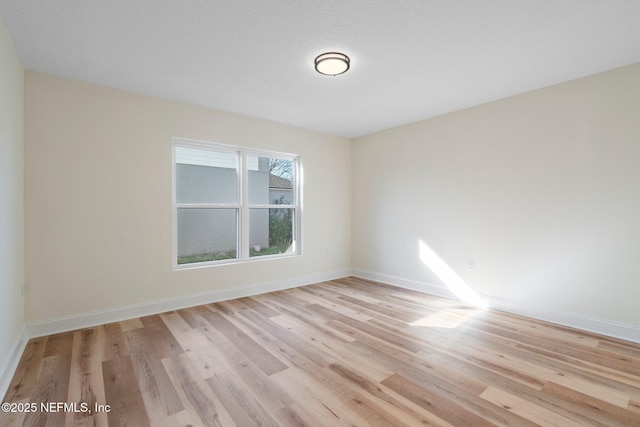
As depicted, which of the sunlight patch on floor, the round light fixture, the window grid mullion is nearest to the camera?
the round light fixture

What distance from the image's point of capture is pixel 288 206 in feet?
15.5

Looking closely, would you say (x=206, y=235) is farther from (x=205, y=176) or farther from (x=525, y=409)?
(x=525, y=409)

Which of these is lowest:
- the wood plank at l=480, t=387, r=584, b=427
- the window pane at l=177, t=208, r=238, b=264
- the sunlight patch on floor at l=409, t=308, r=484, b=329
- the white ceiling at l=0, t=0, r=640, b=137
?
the wood plank at l=480, t=387, r=584, b=427

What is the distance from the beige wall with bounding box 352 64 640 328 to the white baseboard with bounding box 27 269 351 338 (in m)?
2.04

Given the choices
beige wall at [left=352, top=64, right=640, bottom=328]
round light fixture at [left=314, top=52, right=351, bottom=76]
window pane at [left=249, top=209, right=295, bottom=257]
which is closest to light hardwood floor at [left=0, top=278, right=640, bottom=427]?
beige wall at [left=352, top=64, right=640, bottom=328]

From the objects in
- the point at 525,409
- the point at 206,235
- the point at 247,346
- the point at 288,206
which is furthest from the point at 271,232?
the point at 525,409

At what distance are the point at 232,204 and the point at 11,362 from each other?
8.27 ft

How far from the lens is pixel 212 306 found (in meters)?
3.66

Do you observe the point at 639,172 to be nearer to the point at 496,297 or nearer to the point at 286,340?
the point at 496,297

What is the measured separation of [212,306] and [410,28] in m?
3.54

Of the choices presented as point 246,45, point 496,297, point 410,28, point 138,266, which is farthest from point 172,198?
point 496,297

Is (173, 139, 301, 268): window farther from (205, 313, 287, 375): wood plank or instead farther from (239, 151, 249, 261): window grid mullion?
(205, 313, 287, 375): wood plank

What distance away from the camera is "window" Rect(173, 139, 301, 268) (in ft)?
12.3

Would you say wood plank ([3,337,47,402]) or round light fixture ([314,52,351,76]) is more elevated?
round light fixture ([314,52,351,76])
